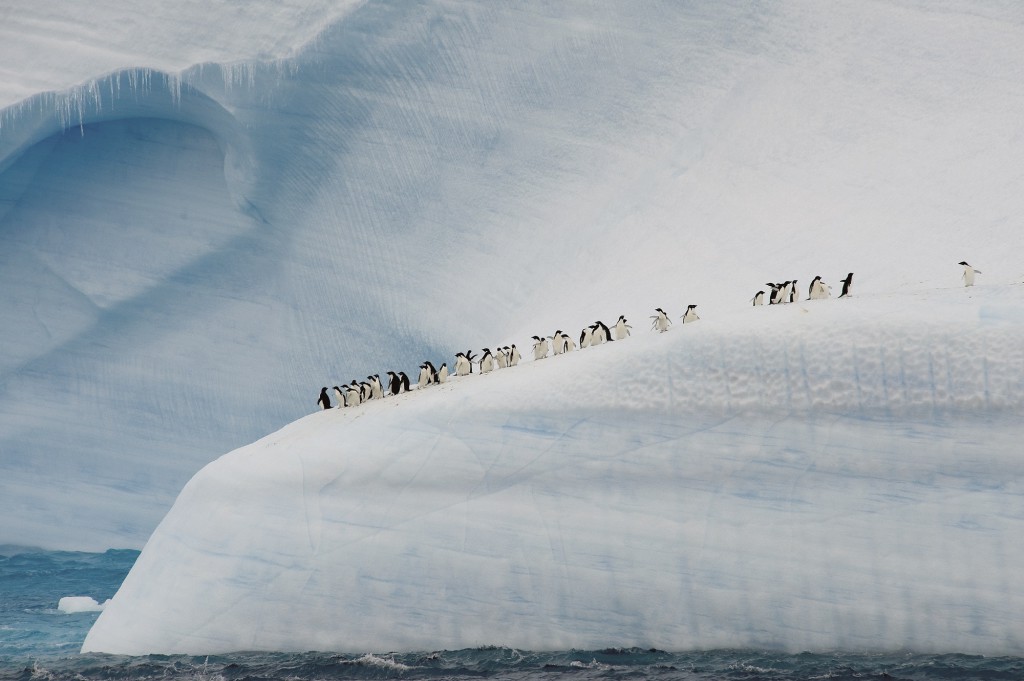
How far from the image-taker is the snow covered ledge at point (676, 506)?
15141 mm

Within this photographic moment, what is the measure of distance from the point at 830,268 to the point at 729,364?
6371 mm

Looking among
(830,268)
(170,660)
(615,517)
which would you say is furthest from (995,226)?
(170,660)

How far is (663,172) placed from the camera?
80.5ft

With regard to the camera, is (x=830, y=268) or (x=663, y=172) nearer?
(x=830, y=268)

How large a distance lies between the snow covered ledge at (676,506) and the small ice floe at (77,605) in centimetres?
602

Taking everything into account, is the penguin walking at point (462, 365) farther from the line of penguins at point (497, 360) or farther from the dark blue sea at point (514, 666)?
the dark blue sea at point (514, 666)

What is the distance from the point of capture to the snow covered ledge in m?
15.1

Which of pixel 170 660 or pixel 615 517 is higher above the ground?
pixel 615 517

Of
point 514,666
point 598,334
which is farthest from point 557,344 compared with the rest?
point 514,666

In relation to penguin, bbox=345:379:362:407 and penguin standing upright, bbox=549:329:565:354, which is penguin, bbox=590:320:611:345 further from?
penguin, bbox=345:379:362:407

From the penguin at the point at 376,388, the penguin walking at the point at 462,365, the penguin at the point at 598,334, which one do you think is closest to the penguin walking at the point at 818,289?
the penguin at the point at 598,334

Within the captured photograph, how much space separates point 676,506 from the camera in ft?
51.9

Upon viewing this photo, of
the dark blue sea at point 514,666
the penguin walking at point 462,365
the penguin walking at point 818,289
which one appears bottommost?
the dark blue sea at point 514,666

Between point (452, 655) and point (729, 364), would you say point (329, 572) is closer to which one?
point (452, 655)
